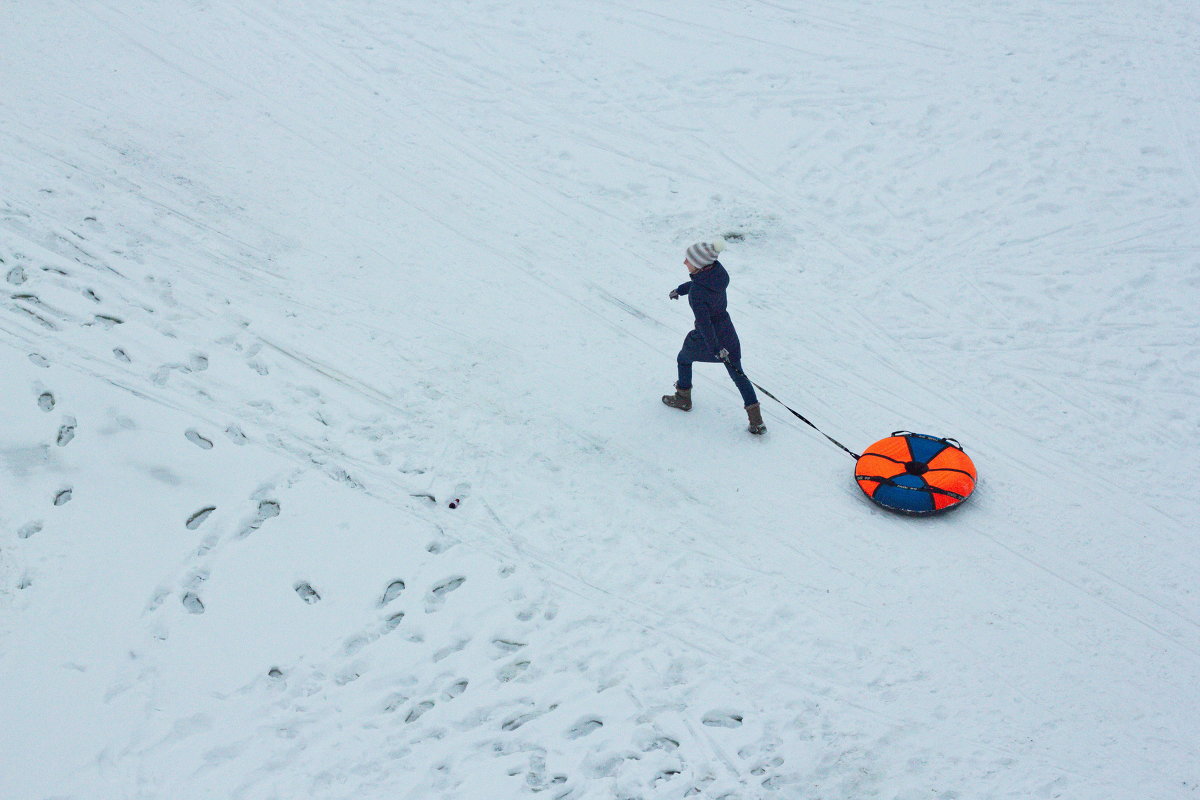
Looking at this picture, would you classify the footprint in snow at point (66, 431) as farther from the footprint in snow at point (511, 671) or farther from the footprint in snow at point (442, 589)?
the footprint in snow at point (511, 671)

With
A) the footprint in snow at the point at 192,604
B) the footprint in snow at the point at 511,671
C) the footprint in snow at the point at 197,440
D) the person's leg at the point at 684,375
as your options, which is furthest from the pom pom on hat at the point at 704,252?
the footprint in snow at the point at 192,604

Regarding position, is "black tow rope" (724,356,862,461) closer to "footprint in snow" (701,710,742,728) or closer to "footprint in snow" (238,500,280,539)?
"footprint in snow" (701,710,742,728)

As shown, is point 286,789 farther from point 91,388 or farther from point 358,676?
point 91,388

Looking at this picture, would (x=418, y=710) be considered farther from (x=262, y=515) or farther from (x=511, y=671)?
(x=262, y=515)

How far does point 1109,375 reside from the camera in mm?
8336

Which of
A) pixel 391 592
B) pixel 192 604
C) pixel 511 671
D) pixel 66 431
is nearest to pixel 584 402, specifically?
pixel 391 592

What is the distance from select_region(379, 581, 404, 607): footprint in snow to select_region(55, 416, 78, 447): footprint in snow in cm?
273

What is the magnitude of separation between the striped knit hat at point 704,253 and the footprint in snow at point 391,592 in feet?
10.8

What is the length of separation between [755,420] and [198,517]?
178 inches

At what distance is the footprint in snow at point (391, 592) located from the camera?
243 inches

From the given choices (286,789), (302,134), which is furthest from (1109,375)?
(302,134)

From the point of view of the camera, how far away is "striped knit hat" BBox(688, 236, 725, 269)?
22.2ft

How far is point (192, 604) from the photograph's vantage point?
5918 mm

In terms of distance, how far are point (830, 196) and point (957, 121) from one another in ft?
7.65
